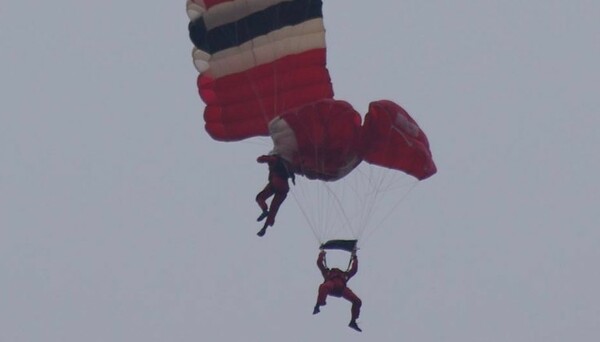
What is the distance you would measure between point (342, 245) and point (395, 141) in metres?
1.54

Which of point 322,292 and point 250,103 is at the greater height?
point 250,103

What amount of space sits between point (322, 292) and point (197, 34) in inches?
160

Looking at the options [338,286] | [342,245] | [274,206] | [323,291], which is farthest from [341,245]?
[274,206]

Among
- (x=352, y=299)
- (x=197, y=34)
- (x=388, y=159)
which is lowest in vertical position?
(x=352, y=299)

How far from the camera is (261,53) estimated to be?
2275 centimetres

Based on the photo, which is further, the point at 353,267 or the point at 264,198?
the point at 264,198

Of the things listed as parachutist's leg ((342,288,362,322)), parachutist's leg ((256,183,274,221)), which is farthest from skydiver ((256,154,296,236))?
parachutist's leg ((342,288,362,322))

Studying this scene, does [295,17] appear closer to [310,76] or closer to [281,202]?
[310,76]

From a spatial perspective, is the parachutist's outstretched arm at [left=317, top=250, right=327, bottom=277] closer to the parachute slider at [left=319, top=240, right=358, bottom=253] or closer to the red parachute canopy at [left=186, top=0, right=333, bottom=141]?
the parachute slider at [left=319, top=240, right=358, bottom=253]

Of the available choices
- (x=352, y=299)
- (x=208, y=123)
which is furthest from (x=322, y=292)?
(x=208, y=123)

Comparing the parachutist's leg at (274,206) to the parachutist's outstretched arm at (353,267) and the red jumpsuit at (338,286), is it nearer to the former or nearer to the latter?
the red jumpsuit at (338,286)

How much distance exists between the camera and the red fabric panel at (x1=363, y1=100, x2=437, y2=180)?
72.2ft

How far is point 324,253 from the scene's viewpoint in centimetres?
2173

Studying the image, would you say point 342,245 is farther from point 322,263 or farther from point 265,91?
point 265,91
